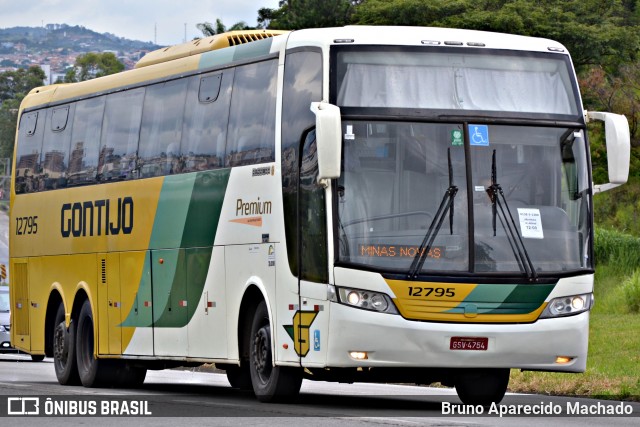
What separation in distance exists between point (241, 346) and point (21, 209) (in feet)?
27.9

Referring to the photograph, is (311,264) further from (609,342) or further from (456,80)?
(609,342)

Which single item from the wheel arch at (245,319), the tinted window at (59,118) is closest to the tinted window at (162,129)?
the wheel arch at (245,319)

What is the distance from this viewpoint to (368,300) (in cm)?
1512

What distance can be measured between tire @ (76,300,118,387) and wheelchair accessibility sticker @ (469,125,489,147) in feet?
27.1

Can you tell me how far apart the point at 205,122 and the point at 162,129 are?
143cm

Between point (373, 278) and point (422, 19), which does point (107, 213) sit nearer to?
point (373, 278)

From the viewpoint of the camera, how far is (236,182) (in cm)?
1750

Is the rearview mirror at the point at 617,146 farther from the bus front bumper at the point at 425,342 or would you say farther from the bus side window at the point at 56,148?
the bus side window at the point at 56,148

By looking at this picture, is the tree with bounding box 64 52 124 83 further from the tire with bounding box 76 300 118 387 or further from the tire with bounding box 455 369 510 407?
the tire with bounding box 455 369 510 407

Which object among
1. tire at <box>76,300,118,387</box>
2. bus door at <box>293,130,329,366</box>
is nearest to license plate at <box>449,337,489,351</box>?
bus door at <box>293,130,329,366</box>

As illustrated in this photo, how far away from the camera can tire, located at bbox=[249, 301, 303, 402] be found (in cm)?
1647

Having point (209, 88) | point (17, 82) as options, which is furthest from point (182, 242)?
point (17, 82)

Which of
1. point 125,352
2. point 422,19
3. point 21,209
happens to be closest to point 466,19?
point 422,19

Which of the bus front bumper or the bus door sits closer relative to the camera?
the bus front bumper
